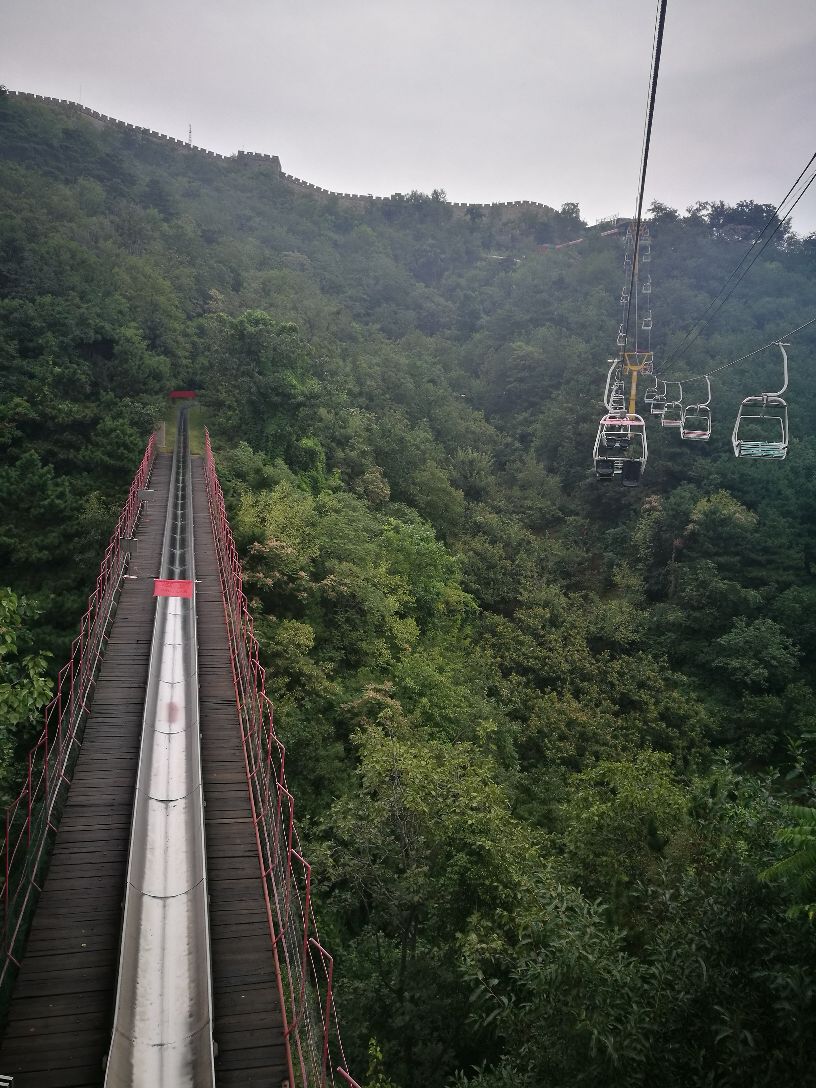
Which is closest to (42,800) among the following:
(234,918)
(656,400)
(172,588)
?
(234,918)

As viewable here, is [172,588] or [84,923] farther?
[172,588]

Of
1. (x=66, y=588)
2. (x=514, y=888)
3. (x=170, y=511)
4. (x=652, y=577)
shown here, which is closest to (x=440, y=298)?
(x=652, y=577)

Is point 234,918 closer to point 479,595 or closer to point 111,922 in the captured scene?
point 111,922

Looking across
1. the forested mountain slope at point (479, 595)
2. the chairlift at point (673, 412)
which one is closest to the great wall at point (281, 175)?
the forested mountain slope at point (479, 595)

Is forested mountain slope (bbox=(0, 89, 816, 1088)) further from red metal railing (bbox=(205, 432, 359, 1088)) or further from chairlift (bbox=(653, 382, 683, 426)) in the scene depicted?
chairlift (bbox=(653, 382, 683, 426))

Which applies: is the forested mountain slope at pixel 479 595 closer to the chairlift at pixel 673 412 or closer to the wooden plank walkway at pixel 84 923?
the wooden plank walkway at pixel 84 923

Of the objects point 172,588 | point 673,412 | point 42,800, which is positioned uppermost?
point 673,412

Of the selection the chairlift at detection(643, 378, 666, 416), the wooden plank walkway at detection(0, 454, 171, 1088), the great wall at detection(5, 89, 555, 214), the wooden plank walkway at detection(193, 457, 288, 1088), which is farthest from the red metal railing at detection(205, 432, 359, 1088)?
the great wall at detection(5, 89, 555, 214)
